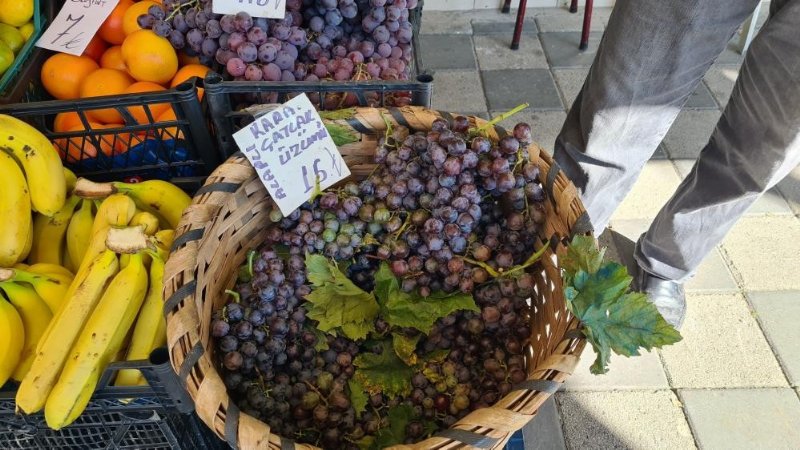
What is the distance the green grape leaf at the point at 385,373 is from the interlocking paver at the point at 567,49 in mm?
2034

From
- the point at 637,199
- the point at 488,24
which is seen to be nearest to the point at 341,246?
Result: the point at 637,199

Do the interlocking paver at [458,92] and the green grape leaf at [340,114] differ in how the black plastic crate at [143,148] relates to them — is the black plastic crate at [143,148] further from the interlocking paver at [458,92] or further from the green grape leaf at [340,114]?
the interlocking paver at [458,92]

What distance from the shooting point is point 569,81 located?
8.34 ft

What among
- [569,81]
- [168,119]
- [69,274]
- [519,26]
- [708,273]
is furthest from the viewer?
[519,26]

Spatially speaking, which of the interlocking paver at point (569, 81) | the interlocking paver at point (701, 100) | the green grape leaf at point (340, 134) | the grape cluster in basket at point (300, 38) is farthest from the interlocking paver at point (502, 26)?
the green grape leaf at point (340, 134)

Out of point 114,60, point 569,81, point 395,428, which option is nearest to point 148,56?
point 114,60

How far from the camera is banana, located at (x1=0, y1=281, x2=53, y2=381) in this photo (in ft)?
2.84

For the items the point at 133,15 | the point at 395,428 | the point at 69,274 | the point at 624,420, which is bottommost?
the point at 624,420

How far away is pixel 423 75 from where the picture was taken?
3.40 feet

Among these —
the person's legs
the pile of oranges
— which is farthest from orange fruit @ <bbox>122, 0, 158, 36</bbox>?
the person's legs

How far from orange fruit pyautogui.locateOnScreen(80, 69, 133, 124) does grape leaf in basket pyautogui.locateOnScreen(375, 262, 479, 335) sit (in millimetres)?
626

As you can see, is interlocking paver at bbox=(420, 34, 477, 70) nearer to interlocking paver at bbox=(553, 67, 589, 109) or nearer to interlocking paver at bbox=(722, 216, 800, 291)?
interlocking paver at bbox=(553, 67, 589, 109)

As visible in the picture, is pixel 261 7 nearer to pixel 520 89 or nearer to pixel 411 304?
pixel 411 304

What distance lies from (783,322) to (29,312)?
5.93 ft
